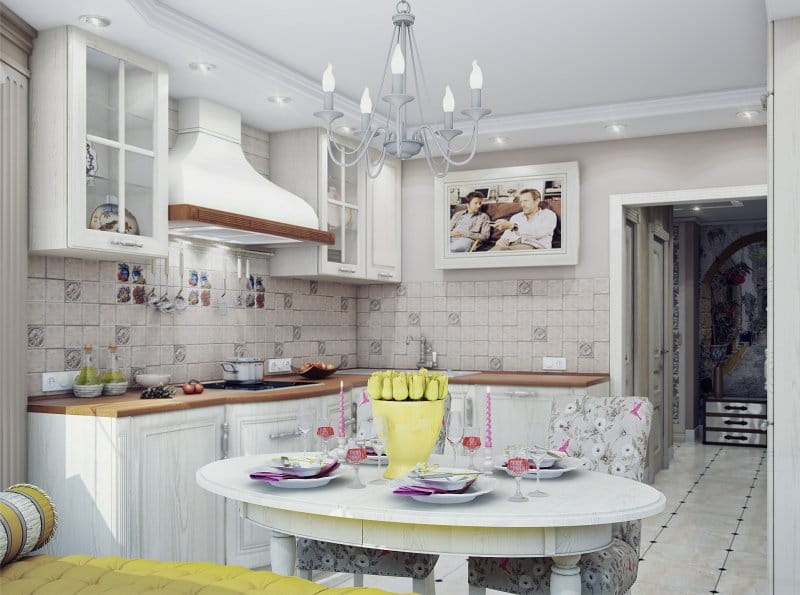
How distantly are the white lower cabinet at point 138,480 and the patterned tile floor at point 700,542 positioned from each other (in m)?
0.67

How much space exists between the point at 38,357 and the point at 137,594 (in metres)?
1.87

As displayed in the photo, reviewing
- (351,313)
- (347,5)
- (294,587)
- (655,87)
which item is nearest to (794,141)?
(655,87)

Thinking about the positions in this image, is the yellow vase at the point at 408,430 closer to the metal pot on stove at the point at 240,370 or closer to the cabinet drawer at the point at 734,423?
the metal pot on stove at the point at 240,370

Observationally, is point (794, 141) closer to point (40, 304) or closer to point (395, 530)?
point (395, 530)

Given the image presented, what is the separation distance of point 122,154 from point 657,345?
4725 millimetres

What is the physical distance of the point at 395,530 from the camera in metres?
2.11

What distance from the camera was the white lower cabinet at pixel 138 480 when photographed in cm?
318

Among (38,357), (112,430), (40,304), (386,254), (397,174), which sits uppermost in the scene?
(397,174)

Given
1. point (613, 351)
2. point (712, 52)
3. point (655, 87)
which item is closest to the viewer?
point (712, 52)

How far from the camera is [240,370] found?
4301 mm

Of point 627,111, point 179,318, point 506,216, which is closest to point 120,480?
point 179,318

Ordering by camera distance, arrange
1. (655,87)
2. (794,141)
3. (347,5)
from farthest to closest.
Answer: (655,87) < (347,5) < (794,141)

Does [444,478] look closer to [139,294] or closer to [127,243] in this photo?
[127,243]

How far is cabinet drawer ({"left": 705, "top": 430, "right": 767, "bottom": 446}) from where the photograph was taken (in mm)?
8188
